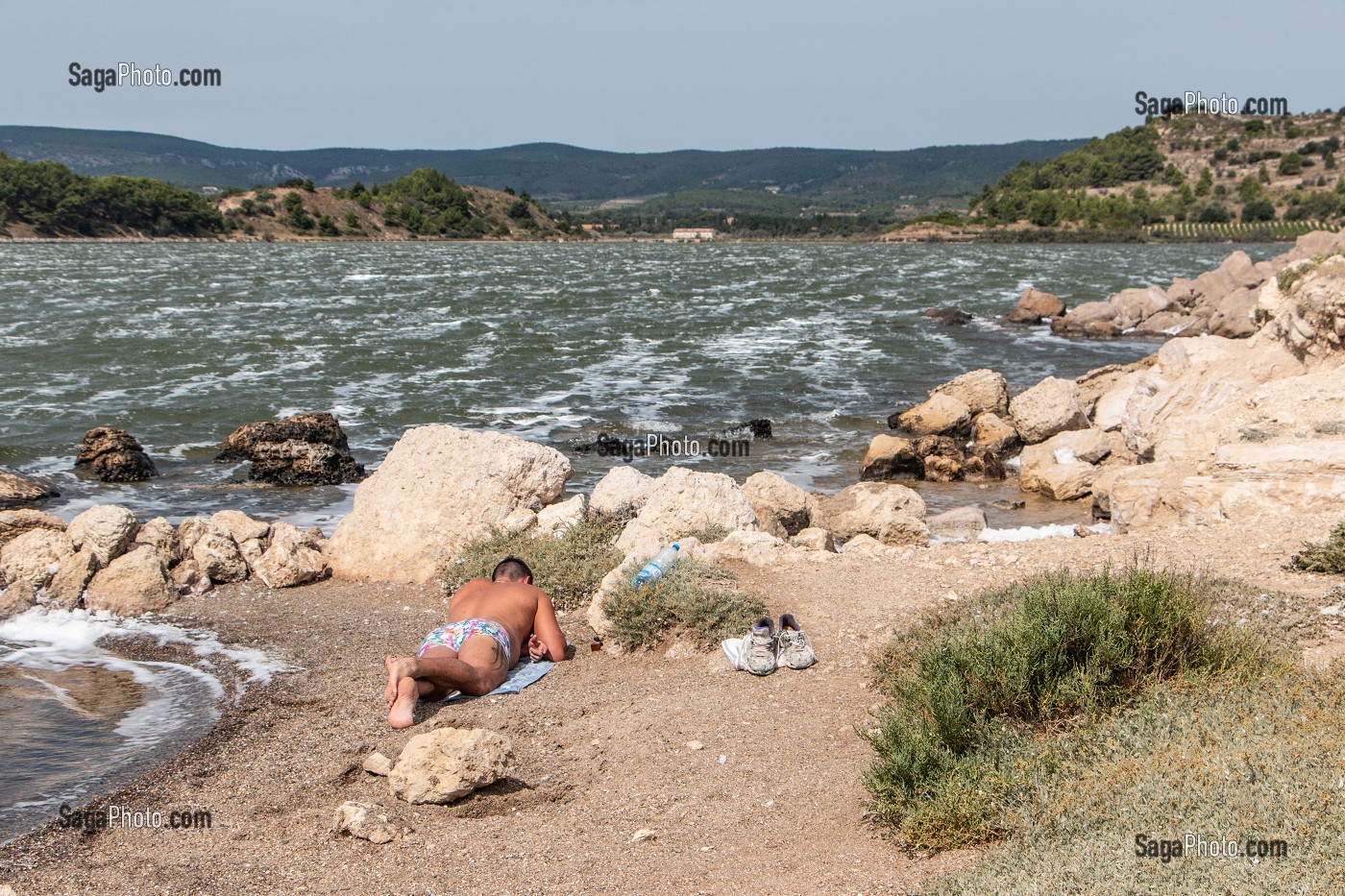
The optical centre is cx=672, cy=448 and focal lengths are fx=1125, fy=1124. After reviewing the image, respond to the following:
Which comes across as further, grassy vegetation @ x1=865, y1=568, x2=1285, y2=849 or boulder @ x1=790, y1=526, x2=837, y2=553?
boulder @ x1=790, y1=526, x2=837, y2=553

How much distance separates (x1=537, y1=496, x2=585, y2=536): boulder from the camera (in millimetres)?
10396

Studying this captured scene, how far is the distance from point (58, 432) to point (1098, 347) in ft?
86.3

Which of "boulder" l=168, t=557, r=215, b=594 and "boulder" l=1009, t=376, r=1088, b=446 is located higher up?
"boulder" l=1009, t=376, r=1088, b=446

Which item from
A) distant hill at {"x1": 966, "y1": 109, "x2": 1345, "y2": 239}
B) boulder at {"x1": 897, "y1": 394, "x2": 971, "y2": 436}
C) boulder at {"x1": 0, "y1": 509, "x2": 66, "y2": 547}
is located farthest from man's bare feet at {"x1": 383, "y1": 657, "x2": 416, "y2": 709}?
distant hill at {"x1": 966, "y1": 109, "x2": 1345, "y2": 239}

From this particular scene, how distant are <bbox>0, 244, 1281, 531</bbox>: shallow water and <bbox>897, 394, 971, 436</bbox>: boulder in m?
1.00

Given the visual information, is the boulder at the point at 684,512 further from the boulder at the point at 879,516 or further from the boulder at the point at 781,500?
the boulder at the point at 879,516

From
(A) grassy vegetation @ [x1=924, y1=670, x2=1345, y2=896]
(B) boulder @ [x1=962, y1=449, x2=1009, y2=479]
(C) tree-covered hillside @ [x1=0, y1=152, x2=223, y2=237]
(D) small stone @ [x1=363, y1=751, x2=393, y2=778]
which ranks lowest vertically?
(B) boulder @ [x1=962, y1=449, x2=1009, y2=479]

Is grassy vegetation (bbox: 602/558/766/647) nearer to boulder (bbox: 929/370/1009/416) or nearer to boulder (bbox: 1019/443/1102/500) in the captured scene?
boulder (bbox: 1019/443/1102/500)

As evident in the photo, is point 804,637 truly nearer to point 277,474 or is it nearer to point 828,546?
point 828,546

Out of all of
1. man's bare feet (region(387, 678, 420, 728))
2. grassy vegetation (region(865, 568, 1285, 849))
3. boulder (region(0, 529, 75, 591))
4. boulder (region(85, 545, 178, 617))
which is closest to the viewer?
grassy vegetation (region(865, 568, 1285, 849))

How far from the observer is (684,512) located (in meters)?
10.1

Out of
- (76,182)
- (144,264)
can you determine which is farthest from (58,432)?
(76,182)

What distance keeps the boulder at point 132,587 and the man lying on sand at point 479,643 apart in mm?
3048

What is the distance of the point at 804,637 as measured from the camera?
23.7 ft
